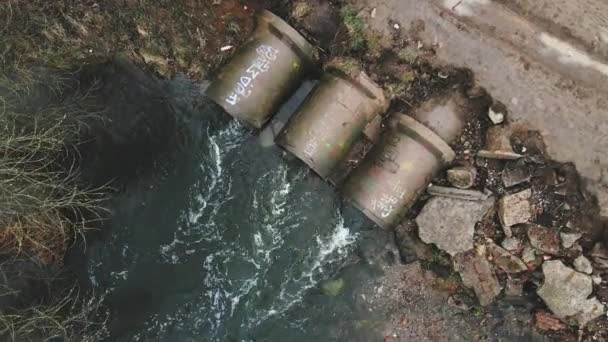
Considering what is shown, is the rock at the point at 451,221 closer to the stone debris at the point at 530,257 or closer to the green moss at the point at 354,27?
the stone debris at the point at 530,257

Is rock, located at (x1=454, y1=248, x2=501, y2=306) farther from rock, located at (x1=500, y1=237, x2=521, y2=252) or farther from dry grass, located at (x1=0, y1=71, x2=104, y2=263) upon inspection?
dry grass, located at (x1=0, y1=71, x2=104, y2=263)

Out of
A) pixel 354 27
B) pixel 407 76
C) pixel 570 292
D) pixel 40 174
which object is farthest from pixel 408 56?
pixel 40 174

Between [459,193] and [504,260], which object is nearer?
[459,193]

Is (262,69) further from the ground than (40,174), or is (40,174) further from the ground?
(262,69)

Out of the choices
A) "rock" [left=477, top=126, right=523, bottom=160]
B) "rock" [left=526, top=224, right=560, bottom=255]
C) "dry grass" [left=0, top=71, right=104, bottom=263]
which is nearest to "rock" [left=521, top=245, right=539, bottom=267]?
"rock" [left=526, top=224, right=560, bottom=255]

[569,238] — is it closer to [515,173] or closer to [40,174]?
[515,173]

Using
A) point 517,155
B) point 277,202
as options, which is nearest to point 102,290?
point 277,202

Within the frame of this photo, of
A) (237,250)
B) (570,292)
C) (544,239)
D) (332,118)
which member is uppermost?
(332,118)
